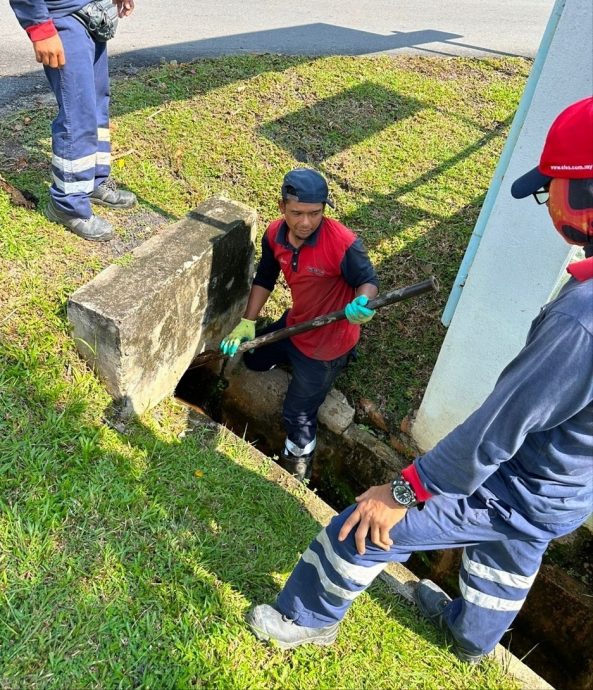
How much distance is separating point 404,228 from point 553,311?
3.41 meters

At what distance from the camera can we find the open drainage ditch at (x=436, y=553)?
3070mm

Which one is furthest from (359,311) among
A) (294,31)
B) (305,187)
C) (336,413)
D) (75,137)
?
(294,31)

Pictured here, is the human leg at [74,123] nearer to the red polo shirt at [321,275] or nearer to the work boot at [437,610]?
the red polo shirt at [321,275]

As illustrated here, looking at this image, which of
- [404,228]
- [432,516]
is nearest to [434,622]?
[432,516]

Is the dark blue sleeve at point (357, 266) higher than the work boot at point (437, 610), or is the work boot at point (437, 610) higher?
the dark blue sleeve at point (357, 266)

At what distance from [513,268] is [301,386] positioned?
145 cm

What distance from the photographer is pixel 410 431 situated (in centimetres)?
345

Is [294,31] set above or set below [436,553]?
above

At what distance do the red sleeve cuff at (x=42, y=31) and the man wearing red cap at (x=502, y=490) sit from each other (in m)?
2.50

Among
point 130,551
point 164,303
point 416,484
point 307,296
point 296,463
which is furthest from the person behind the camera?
point 296,463

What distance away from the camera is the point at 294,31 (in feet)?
26.2

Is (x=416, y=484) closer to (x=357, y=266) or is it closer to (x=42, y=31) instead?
(x=357, y=266)

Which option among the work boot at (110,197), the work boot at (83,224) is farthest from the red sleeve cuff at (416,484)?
Answer: the work boot at (110,197)

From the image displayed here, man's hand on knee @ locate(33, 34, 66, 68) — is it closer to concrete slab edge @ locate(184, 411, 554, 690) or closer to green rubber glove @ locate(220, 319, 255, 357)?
green rubber glove @ locate(220, 319, 255, 357)
